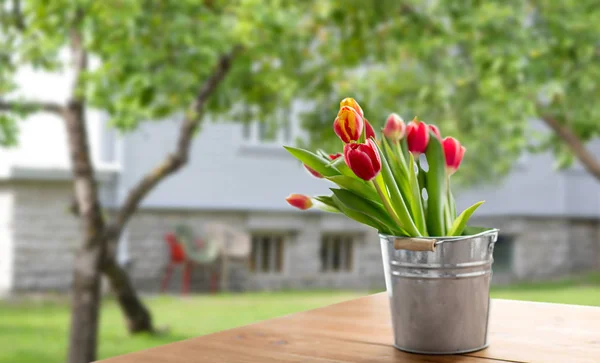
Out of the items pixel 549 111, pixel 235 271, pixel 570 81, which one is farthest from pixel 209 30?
pixel 235 271

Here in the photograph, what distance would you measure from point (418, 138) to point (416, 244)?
22cm

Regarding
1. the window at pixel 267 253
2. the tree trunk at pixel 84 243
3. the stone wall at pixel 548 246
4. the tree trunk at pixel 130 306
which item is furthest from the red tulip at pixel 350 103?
the stone wall at pixel 548 246

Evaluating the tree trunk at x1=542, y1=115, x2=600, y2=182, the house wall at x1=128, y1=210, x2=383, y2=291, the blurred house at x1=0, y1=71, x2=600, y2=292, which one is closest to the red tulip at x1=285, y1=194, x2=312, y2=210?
the tree trunk at x1=542, y1=115, x2=600, y2=182

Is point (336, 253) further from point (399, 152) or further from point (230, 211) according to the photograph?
point (399, 152)

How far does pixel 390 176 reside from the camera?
1.32 meters

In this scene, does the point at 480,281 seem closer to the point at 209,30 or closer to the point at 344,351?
the point at 344,351

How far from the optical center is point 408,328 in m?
1.35

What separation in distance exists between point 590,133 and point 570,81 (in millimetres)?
1319

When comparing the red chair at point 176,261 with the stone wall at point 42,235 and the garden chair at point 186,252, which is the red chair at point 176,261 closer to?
the garden chair at point 186,252

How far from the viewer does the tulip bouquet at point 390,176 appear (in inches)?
49.5

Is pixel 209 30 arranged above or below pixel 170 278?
above

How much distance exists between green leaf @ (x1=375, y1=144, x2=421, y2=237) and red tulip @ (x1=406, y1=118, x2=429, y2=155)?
0.35 ft

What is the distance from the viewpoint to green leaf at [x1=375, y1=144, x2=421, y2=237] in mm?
1320

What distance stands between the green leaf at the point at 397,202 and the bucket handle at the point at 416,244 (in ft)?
0.10
